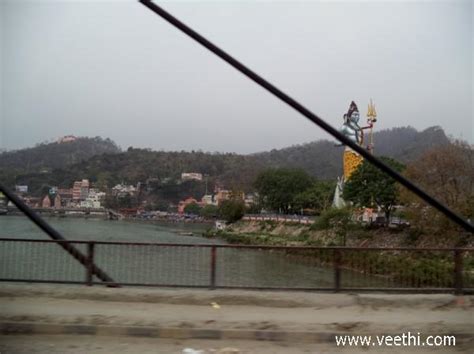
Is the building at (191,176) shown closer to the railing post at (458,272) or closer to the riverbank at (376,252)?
the riverbank at (376,252)

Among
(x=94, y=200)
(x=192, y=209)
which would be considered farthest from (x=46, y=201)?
(x=192, y=209)

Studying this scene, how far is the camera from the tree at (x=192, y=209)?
99750 mm

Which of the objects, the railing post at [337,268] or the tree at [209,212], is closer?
the railing post at [337,268]

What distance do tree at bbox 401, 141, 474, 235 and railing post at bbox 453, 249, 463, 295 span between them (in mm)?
33546

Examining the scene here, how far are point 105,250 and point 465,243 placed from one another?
1483 inches

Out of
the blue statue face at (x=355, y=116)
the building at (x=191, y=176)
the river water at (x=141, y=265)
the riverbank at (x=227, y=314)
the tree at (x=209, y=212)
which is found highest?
the blue statue face at (x=355, y=116)

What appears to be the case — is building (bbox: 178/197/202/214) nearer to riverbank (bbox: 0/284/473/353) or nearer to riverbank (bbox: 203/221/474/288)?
riverbank (bbox: 203/221/474/288)

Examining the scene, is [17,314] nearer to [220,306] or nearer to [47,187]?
[220,306]

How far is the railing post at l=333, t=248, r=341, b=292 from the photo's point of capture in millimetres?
9266

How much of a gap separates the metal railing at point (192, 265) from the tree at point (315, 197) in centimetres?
7687

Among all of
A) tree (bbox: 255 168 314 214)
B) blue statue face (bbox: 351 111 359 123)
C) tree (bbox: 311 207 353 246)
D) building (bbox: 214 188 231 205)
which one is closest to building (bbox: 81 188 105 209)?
tree (bbox: 311 207 353 246)

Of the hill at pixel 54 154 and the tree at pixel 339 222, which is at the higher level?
the hill at pixel 54 154

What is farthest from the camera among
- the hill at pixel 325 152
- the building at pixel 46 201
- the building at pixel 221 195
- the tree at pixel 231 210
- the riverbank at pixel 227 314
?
the hill at pixel 325 152

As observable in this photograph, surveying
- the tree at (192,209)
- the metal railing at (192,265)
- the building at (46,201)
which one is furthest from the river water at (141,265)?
the tree at (192,209)
